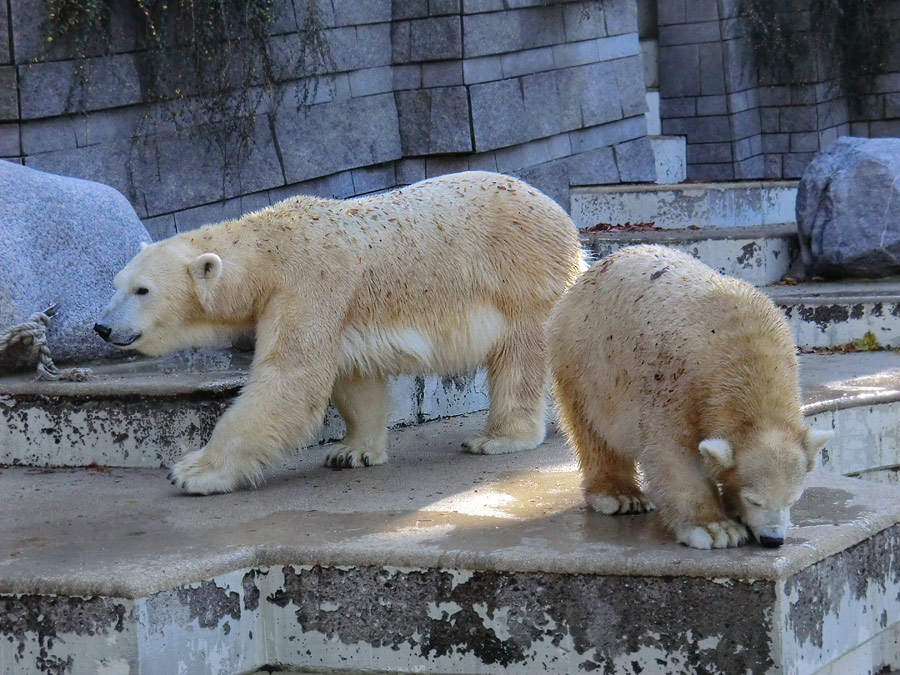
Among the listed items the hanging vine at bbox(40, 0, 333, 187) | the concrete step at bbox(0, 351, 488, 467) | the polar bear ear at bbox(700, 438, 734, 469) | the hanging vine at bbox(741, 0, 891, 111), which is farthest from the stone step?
the hanging vine at bbox(741, 0, 891, 111)

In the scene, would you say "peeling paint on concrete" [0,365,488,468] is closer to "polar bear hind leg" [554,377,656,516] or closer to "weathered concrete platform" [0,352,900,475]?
"weathered concrete platform" [0,352,900,475]

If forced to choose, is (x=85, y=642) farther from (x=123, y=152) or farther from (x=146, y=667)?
(x=123, y=152)

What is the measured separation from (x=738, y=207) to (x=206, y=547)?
7155 mm

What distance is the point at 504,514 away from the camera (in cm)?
339

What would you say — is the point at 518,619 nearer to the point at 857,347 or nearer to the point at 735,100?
the point at 857,347

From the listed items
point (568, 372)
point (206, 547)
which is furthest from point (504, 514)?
point (206, 547)

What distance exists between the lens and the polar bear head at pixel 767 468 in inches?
110

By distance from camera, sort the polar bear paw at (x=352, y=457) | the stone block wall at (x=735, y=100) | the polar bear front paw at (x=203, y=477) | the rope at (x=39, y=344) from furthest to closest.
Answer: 1. the stone block wall at (x=735, y=100)
2. the rope at (x=39, y=344)
3. the polar bear paw at (x=352, y=457)
4. the polar bear front paw at (x=203, y=477)

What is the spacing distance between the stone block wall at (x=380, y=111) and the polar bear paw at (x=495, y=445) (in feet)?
11.4

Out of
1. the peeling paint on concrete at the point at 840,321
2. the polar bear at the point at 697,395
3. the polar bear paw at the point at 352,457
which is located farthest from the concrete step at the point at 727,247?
the polar bear at the point at 697,395

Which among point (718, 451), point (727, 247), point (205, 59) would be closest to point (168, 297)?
point (718, 451)

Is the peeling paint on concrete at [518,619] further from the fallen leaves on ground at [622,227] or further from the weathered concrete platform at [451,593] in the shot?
the fallen leaves on ground at [622,227]

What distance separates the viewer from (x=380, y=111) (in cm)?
848

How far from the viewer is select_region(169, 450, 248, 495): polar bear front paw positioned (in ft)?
12.5
